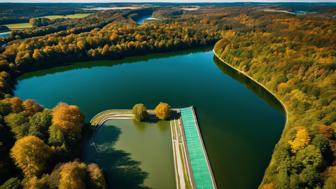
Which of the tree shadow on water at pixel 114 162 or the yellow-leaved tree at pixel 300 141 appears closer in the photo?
the tree shadow on water at pixel 114 162

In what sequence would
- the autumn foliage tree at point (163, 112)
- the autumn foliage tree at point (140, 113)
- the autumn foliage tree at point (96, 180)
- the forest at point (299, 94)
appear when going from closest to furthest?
the autumn foliage tree at point (96, 180) < the forest at point (299, 94) < the autumn foliage tree at point (140, 113) < the autumn foliage tree at point (163, 112)

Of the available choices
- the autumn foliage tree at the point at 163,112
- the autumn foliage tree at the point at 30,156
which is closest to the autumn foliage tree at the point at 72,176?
the autumn foliage tree at the point at 30,156

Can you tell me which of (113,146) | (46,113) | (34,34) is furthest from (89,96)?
(34,34)

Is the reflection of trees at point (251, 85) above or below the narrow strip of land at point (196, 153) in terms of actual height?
below

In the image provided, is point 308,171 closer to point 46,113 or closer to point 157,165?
point 157,165

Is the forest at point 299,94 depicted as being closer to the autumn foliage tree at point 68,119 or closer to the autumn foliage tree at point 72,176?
the autumn foliage tree at point 72,176

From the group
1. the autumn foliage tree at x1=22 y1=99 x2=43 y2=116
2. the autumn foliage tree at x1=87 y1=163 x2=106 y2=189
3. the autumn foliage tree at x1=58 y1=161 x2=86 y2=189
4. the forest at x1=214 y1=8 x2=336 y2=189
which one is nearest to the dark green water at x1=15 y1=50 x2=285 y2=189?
the forest at x1=214 y1=8 x2=336 y2=189

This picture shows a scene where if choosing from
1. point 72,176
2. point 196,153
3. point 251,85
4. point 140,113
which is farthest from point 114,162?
point 251,85
